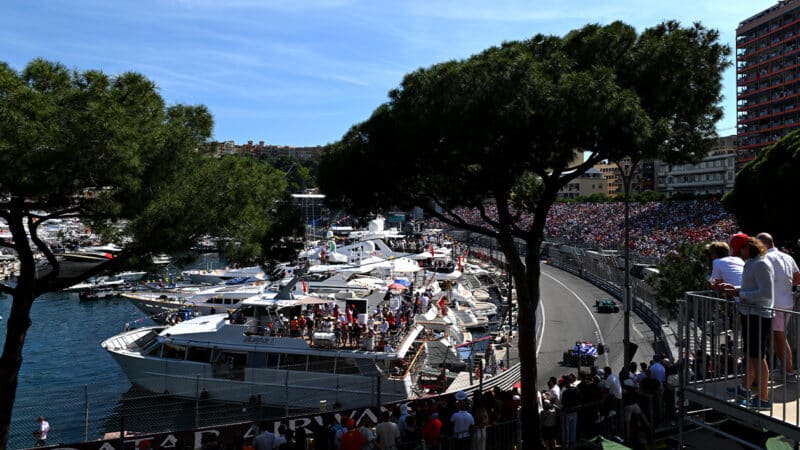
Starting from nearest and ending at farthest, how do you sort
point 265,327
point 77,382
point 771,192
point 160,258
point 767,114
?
point 160,258
point 771,192
point 265,327
point 77,382
point 767,114

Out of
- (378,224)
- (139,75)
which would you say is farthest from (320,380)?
(378,224)

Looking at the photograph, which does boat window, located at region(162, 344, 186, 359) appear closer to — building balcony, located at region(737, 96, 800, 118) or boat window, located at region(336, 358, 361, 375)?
boat window, located at region(336, 358, 361, 375)

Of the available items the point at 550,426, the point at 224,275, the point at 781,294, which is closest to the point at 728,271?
the point at 781,294

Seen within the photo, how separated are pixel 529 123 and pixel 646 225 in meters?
57.2

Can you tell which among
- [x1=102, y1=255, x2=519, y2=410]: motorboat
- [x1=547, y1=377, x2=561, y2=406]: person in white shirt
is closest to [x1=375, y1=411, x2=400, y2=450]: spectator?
[x1=547, y1=377, x2=561, y2=406]: person in white shirt

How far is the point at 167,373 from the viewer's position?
24.5 metres

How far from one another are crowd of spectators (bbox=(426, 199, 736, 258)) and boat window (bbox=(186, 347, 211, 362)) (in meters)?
28.2

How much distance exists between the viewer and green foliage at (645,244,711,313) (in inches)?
995

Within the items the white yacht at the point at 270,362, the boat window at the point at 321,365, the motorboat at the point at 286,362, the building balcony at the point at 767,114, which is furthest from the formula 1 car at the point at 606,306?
the building balcony at the point at 767,114

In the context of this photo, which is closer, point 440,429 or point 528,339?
point 440,429

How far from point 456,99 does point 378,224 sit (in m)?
54.8

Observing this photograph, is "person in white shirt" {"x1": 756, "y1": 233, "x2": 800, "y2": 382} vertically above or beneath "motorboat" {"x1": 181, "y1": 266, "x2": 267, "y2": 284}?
above

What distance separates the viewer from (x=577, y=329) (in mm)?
34750

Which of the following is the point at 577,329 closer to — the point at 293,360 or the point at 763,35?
the point at 293,360
